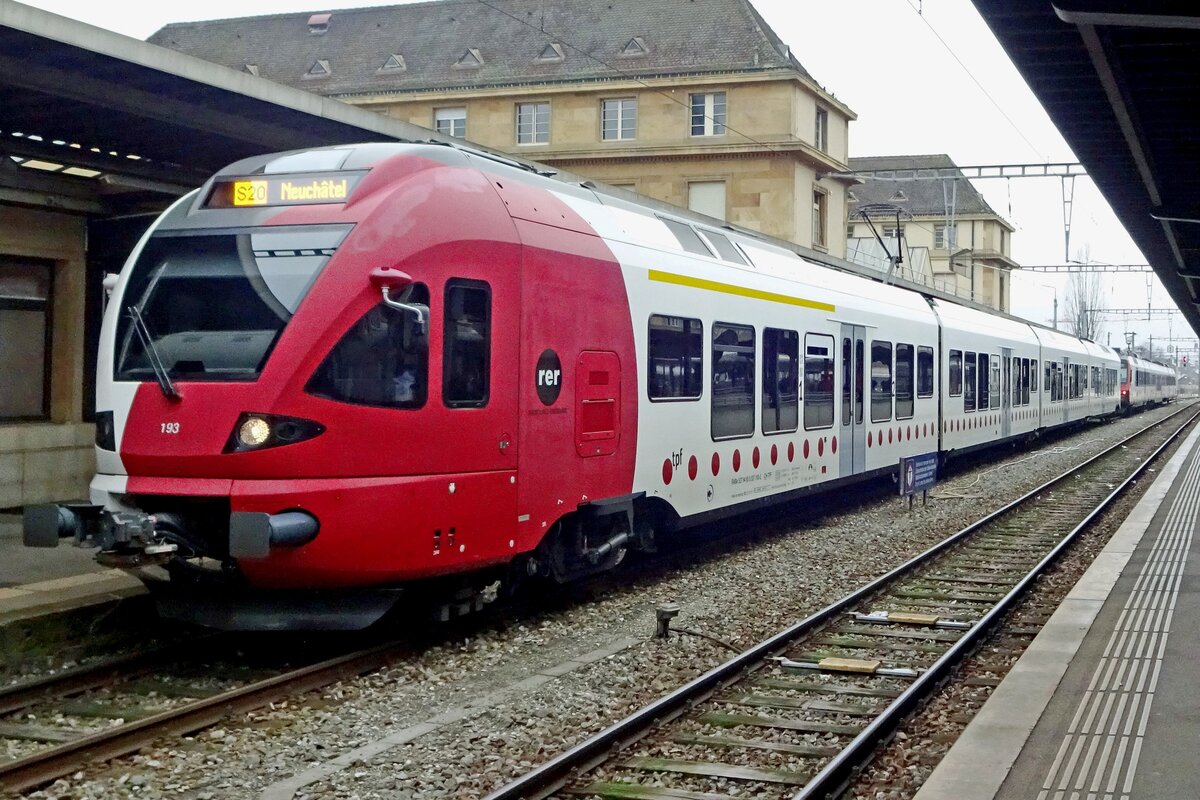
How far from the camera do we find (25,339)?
43.7 feet

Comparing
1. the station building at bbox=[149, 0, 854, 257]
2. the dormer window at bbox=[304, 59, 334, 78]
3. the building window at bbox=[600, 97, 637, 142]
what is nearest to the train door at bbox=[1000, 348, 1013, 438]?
the station building at bbox=[149, 0, 854, 257]

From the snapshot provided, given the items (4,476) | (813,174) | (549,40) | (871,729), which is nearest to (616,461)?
(871,729)

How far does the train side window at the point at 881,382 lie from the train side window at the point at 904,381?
0.42 metres

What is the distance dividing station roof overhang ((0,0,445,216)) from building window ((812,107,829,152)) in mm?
39053

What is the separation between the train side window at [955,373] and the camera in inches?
856

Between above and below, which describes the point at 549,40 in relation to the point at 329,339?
above

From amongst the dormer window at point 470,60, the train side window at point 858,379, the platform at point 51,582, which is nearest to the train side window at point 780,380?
the train side window at point 858,379

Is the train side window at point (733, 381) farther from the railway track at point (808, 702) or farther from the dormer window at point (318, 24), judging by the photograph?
the dormer window at point (318, 24)

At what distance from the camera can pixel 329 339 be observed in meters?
7.75

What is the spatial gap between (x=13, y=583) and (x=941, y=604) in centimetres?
741

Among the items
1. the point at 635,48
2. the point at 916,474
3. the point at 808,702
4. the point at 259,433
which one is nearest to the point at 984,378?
the point at 916,474

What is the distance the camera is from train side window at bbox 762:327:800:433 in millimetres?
13344

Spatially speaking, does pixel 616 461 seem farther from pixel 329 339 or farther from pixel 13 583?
pixel 13 583

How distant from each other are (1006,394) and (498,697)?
21.4 m
